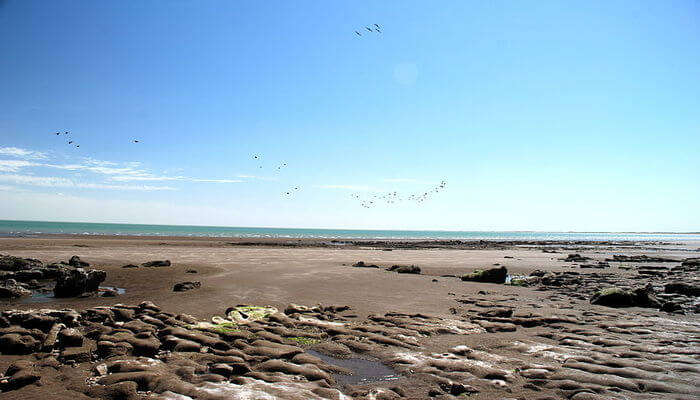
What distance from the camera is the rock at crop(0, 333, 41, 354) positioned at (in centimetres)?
545

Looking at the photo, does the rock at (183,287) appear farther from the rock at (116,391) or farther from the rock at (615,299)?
the rock at (615,299)

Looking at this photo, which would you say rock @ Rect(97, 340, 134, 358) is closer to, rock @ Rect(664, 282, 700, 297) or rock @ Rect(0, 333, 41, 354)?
rock @ Rect(0, 333, 41, 354)

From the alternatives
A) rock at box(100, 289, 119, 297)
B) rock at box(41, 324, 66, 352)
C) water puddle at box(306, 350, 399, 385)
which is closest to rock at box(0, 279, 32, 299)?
rock at box(100, 289, 119, 297)

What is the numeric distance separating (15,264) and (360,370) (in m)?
16.0

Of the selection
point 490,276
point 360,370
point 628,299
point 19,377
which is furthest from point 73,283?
point 628,299

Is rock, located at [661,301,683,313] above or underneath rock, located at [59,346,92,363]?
underneath

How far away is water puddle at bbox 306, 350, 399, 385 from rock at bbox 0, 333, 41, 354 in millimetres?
4177

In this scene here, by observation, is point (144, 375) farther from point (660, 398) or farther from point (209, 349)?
point (660, 398)

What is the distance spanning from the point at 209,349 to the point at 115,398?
1.83m

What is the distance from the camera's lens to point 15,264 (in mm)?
14484

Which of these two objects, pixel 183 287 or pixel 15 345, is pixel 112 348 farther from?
pixel 183 287

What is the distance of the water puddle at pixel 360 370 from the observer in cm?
512

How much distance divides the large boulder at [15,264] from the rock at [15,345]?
37.6ft

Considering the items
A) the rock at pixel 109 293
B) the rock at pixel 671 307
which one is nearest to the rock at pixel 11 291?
A: the rock at pixel 109 293
